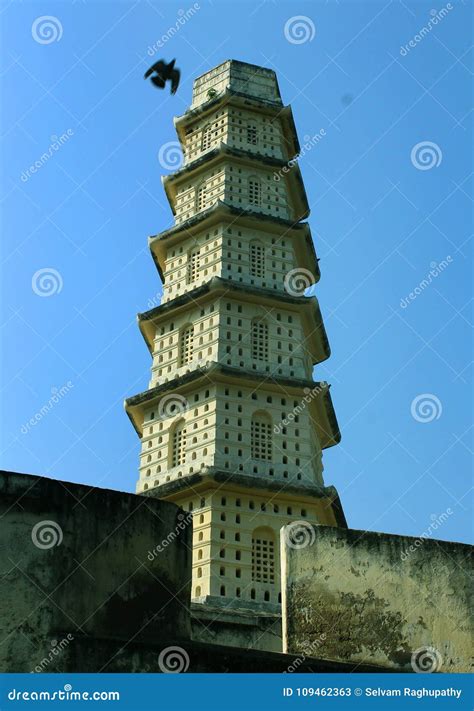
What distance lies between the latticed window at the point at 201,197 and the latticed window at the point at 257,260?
2.69m

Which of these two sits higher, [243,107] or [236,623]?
[243,107]

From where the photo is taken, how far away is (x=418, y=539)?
29.7 ft

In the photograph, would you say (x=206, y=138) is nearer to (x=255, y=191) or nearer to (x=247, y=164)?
(x=247, y=164)

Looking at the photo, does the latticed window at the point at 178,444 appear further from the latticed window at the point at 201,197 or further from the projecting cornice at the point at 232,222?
the latticed window at the point at 201,197

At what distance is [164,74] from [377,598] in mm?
15950

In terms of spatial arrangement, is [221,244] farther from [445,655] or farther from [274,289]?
[445,655]

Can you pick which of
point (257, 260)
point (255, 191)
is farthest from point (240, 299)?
point (255, 191)

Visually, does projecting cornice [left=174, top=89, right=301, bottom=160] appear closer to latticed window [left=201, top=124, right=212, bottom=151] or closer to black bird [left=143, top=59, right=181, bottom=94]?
latticed window [left=201, top=124, right=212, bottom=151]

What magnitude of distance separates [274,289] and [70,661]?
20.4 m

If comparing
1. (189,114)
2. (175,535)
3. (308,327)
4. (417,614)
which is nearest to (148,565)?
(175,535)

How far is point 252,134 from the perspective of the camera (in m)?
31.8

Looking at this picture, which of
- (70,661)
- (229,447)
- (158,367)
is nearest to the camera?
(70,661)

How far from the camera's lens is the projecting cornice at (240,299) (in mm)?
26156

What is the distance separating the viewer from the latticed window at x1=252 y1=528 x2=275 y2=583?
21.6m
